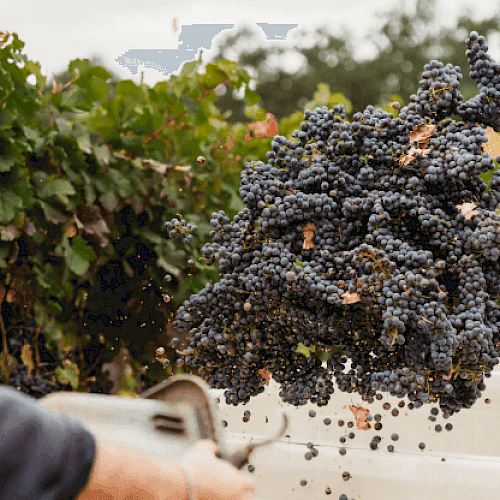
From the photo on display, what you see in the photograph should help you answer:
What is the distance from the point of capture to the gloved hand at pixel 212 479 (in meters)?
0.58

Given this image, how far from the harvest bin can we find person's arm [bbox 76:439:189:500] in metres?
0.51

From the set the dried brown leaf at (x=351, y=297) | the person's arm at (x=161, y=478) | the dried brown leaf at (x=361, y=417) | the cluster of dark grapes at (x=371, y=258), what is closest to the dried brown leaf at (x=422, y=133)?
the cluster of dark grapes at (x=371, y=258)

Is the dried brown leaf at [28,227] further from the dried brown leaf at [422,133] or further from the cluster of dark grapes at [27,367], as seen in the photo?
the dried brown leaf at [422,133]

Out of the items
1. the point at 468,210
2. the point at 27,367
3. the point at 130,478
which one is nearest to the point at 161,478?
the point at 130,478

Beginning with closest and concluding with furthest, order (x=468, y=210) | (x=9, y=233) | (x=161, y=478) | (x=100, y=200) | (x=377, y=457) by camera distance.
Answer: (x=161, y=478) → (x=468, y=210) → (x=377, y=457) → (x=9, y=233) → (x=100, y=200)

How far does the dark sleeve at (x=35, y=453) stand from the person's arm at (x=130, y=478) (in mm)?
24

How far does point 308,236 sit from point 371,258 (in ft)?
0.40

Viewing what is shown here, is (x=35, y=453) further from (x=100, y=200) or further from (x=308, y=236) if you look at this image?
(x=100, y=200)

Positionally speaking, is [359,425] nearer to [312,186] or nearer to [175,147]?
[312,186]

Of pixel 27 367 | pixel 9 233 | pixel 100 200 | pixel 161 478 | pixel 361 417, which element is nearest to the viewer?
pixel 161 478

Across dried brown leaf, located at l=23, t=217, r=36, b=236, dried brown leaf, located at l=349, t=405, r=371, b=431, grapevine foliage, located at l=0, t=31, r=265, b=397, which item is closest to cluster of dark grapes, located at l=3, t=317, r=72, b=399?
grapevine foliage, located at l=0, t=31, r=265, b=397

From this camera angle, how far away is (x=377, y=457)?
112cm

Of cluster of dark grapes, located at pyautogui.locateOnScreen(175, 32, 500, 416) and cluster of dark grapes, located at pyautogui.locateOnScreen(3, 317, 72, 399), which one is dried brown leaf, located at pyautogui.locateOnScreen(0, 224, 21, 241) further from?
cluster of dark grapes, located at pyautogui.locateOnScreen(175, 32, 500, 416)

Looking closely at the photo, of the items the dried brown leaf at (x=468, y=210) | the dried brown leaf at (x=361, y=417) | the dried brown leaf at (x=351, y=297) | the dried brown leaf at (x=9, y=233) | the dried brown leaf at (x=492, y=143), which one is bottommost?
the dried brown leaf at (x=361, y=417)
